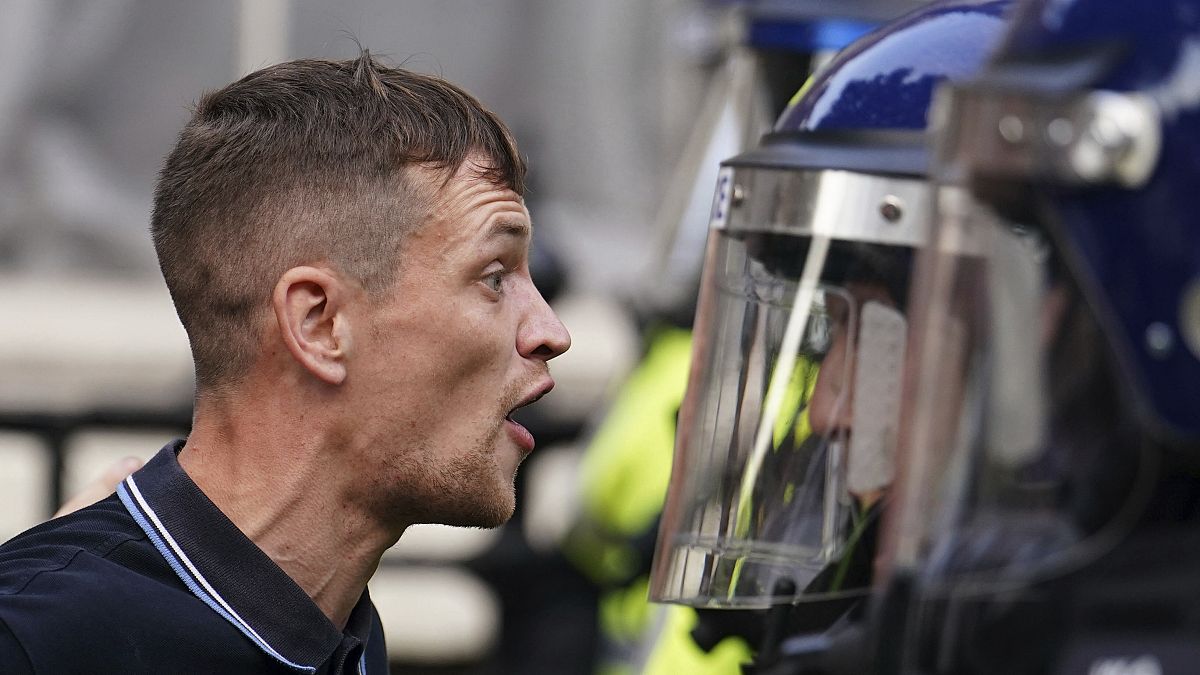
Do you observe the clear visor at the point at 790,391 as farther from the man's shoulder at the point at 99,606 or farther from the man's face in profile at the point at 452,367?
the man's shoulder at the point at 99,606

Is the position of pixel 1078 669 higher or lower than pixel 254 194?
lower

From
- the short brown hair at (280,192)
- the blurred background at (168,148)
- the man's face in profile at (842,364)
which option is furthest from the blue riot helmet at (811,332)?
the blurred background at (168,148)

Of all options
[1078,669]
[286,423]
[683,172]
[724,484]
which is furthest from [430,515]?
[683,172]

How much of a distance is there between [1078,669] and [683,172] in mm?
2954

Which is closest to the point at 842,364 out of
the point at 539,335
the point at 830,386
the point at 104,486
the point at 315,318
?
the point at 830,386

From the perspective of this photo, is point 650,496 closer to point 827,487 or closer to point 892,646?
point 827,487

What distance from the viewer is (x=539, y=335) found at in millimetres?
2264

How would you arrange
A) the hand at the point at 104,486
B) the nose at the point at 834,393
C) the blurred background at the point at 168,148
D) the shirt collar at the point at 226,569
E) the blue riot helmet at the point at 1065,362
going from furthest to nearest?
the blurred background at the point at 168,148
the hand at the point at 104,486
the nose at the point at 834,393
the shirt collar at the point at 226,569
the blue riot helmet at the point at 1065,362

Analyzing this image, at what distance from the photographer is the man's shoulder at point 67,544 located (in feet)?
6.24

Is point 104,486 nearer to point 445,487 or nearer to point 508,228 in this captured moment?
point 445,487

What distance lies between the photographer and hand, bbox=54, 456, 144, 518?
2.34 metres

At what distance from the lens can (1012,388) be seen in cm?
163

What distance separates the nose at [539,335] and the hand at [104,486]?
1.61ft

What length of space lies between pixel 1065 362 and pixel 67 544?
1019 mm
